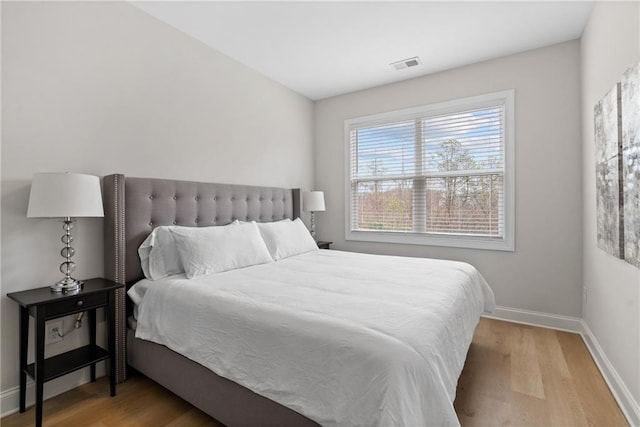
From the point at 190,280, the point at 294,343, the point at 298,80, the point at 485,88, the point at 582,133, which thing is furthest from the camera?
the point at 298,80

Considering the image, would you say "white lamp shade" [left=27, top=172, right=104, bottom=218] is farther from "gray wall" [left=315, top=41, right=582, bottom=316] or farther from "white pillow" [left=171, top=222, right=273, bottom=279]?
"gray wall" [left=315, top=41, right=582, bottom=316]

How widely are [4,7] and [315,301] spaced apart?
241cm

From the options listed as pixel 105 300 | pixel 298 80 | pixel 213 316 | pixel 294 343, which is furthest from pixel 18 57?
pixel 298 80

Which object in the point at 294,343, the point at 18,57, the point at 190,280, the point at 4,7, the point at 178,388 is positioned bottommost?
the point at 178,388

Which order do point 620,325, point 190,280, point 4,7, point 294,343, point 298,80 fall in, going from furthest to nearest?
point 298,80
point 190,280
point 620,325
point 4,7
point 294,343

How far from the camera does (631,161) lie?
162 cm

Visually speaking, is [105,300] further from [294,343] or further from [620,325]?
[620,325]

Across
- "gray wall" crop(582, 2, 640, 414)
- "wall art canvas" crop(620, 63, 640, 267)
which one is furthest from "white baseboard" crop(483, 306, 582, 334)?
"wall art canvas" crop(620, 63, 640, 267)

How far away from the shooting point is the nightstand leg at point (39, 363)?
1599 millimetres

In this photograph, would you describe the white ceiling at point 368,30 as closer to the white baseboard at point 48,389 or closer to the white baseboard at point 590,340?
the white baseboard at point 590,340

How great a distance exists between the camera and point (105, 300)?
1.92 metres

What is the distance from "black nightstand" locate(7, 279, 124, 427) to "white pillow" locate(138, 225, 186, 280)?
0.78 feet

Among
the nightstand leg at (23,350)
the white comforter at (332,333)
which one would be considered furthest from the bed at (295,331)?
the nightstand leg at (23,350)

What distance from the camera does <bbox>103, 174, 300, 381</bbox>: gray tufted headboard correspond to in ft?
6.83
